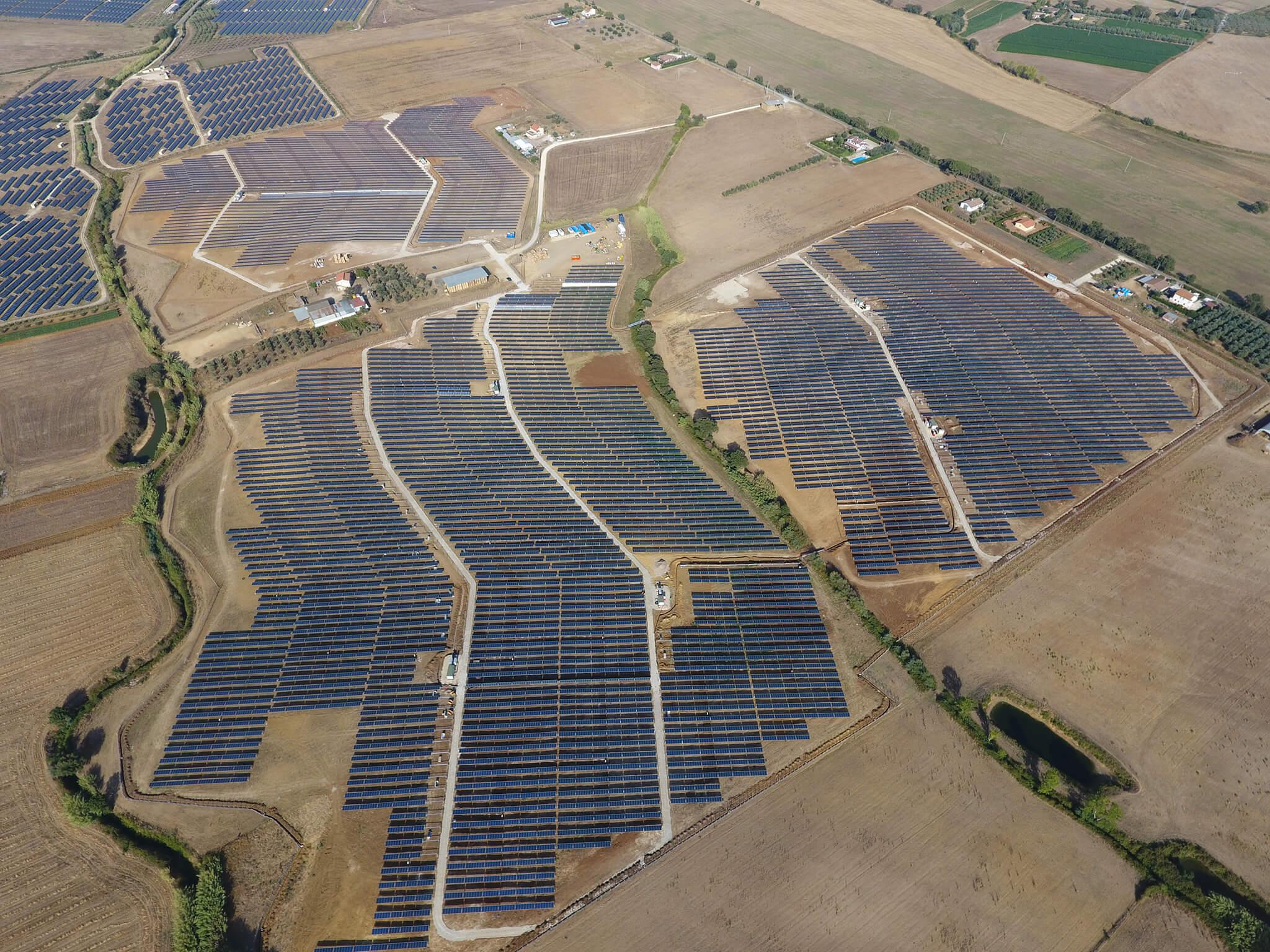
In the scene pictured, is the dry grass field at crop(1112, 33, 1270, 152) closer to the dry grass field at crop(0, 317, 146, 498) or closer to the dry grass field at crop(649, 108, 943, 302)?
the dry grass field at crop(649, 108, 943, 302)

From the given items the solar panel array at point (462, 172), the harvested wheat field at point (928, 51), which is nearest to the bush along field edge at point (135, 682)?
the solar panel array at point (462, 172)

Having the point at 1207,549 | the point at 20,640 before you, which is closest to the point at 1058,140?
the point at 1207,549

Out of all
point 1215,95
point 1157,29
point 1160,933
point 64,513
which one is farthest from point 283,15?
point 1160,933

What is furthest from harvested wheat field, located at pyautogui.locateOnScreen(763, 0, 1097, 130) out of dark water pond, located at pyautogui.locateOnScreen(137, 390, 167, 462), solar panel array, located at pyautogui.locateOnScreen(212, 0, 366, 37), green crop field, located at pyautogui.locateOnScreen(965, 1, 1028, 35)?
Result: dark water pond, located at pyautogui.locateOnScreen(137, 390, 167, 462)

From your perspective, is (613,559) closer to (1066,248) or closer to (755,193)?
(755,193)

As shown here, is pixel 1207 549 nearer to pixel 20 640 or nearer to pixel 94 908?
pixel 94 908
